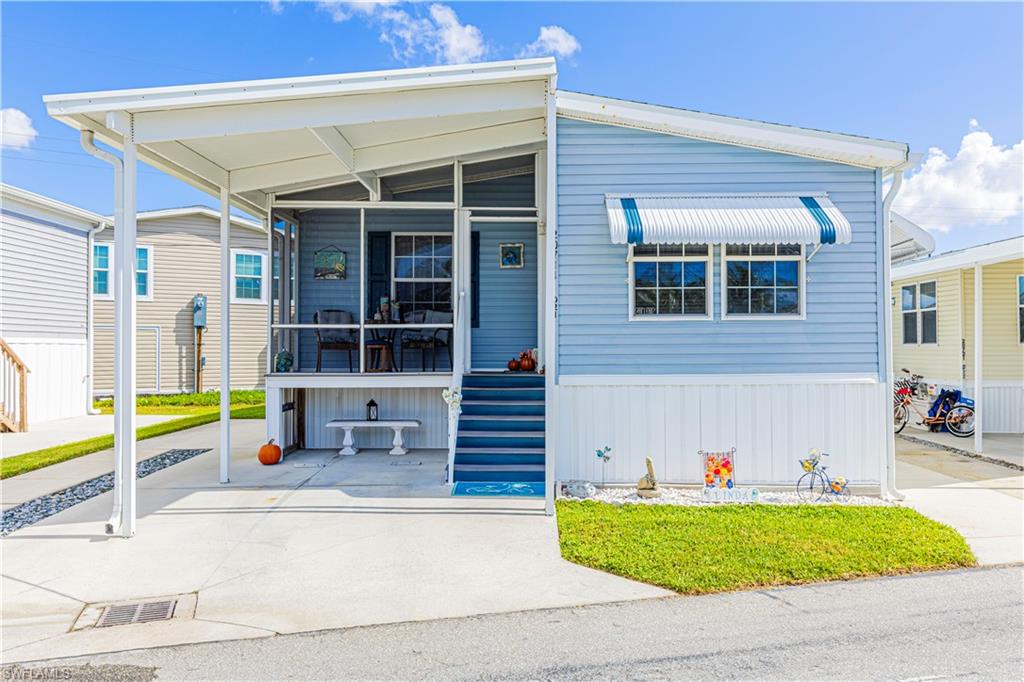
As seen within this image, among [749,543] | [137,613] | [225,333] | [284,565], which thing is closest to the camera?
[137,613]

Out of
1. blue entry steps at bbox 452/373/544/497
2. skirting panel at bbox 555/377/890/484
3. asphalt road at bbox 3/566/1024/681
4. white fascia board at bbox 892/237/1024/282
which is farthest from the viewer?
white fascia board at bbox 892/237/1024/282

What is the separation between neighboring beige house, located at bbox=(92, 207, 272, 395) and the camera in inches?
669

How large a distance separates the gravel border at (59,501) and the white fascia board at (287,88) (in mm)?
3655

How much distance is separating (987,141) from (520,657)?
39997 mm

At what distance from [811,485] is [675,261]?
281cm

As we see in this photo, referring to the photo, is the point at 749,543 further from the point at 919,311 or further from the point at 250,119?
the point at 919,311

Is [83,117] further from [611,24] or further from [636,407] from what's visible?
[611,24]

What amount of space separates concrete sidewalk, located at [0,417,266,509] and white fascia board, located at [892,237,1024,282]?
11135 millimetres

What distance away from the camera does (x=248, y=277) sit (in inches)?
710

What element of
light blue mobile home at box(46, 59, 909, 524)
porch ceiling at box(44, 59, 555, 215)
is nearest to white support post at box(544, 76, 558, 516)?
light blue mobile home at box(46, 59, 909, 524)

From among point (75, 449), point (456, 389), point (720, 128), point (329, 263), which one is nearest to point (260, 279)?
point (75, 449)

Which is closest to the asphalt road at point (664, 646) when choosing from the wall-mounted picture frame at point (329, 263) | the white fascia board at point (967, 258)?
the white fascia board at point (967, 258)

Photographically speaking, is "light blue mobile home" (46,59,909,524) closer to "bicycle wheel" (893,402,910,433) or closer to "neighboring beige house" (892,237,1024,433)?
"neighboring beige house" (892,237,1024,433)

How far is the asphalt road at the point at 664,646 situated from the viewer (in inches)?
121
